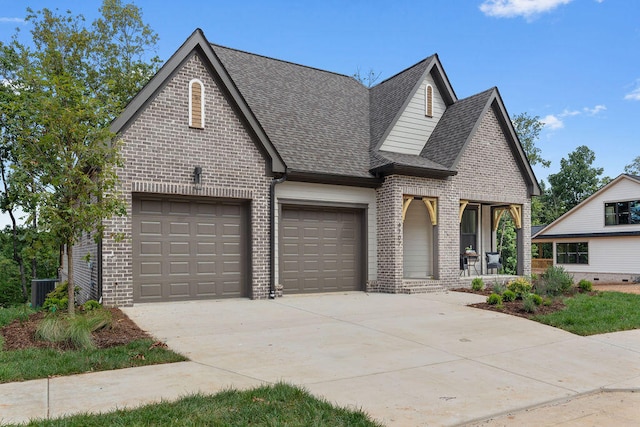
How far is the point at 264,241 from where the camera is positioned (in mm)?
12758

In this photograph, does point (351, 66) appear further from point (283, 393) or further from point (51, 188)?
point (283, 393)

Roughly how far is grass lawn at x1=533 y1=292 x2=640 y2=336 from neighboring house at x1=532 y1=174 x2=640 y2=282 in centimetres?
2147

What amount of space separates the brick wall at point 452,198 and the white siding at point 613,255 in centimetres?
1743

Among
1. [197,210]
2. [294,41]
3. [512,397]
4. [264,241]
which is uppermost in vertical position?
[294,41]

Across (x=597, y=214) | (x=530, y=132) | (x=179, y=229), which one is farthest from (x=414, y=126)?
(x=530, y=132)

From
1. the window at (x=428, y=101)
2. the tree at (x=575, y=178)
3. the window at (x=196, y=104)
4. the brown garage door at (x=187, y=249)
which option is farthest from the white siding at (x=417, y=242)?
the tree at (x=575, y=178)

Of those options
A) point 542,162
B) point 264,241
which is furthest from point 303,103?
point 542,162

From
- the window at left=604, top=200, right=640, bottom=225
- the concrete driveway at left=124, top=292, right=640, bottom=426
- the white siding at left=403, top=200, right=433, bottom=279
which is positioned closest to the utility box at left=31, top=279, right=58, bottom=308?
the concrete driveway at left=124, top=292, right=640, bottom=426

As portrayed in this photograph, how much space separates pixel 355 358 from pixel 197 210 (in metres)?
6.69

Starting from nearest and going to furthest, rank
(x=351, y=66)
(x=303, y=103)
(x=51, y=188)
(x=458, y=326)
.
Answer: (x=51, y=188)
(x=458, y=326)
(x=303, y=103)
(x=351, y=66)

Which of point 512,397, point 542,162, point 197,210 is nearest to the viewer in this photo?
point 512,397

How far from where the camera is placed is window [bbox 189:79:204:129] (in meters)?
12.0

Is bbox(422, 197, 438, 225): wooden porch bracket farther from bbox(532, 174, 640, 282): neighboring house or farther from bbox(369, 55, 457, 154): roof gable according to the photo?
bbox(532, 174, 640, 282): neighboring house

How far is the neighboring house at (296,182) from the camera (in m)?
11.5
